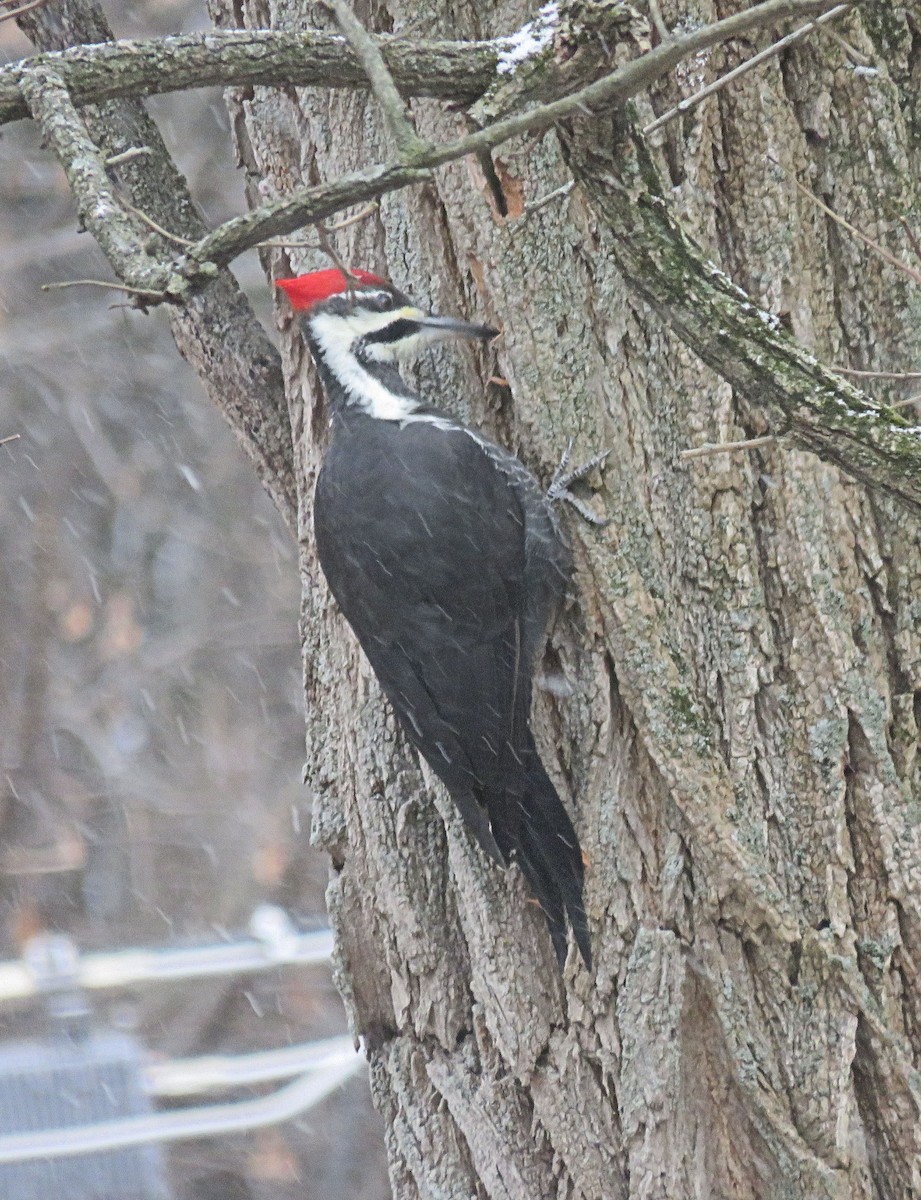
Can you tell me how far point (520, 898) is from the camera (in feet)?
8.02

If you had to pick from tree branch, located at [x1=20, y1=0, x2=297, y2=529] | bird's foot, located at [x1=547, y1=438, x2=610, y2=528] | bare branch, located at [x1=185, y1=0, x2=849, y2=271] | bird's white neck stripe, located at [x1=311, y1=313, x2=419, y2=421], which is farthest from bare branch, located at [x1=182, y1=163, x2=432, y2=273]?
tree branch, located at [x1=20, y1=0, x2=297, y2=529]

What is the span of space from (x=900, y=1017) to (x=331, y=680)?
3.90ft

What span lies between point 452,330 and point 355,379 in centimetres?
30

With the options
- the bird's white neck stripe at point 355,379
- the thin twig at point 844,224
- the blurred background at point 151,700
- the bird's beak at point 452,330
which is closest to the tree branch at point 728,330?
the thin twig at point 844,224

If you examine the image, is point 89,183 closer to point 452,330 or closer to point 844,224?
point 452,330

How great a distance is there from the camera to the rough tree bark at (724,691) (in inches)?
88.5

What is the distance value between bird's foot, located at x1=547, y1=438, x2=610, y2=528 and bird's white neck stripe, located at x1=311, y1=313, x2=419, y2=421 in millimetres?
441

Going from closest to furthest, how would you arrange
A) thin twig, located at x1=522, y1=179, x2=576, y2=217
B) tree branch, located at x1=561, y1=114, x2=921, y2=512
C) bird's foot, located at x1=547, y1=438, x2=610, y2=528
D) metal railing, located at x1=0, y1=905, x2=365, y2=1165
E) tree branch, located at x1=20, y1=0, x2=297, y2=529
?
tree branch, located at x1=561, y1=114, x2=921, y2=512
thin twig, located at x1=522, y1=179, x2=576, y2=217
bird's foot, located at x1=547, y1=438, x2=610, y2=528
tree branch, located at x1=20, y1=0, x2=297, y2=529
metal railing, located at x1=0, y1=905, x2=365, y2=1165

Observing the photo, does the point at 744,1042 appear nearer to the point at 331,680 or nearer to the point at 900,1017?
the point at 900,1017

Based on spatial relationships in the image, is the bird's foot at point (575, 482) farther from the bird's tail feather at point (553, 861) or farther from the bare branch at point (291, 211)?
the bare branch at point (291, 211)

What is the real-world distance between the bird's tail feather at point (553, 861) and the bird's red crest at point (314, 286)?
3.17 ft

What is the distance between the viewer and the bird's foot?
92.2 inches

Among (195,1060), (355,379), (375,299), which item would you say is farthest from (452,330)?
(195,1060)

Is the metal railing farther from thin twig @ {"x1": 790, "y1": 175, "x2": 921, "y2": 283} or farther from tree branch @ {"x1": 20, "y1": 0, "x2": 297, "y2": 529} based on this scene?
thin twig @ {"x1": 790, "y1": 175, "x2": 921, "y2": 283}
